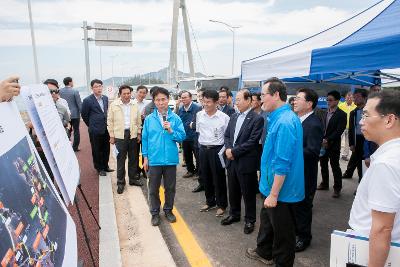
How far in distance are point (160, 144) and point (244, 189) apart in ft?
3.94

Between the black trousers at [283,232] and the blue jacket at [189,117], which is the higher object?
the blue jacket at [189,117]

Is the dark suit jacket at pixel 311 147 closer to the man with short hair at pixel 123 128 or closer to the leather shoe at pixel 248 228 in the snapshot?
the leather shoe at pixel 248 228

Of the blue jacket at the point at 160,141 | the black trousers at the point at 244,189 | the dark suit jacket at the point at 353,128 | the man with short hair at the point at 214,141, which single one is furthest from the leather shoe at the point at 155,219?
the dark suit jacket at the point at 353,128

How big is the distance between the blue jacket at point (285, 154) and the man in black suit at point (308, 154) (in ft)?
2.60

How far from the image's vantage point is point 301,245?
11.3 feet

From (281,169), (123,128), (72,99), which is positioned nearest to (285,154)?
(281,169)

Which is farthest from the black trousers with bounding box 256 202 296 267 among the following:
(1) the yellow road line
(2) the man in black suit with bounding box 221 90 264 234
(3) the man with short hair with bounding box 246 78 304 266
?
(2) the man in black suit with bounding box 221 90 264 234

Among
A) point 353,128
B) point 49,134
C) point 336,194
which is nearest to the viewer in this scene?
point 49,134

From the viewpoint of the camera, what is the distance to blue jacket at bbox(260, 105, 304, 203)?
2598 millimetres

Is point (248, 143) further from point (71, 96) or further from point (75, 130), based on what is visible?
point (75, 130)

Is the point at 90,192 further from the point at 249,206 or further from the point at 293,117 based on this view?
the point at 293,117

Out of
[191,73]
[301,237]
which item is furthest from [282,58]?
[191,73]

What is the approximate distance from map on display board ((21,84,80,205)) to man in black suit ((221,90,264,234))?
6.51ft

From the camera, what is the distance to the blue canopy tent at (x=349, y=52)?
300cm
